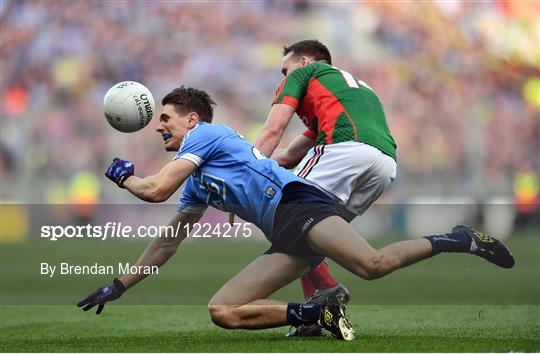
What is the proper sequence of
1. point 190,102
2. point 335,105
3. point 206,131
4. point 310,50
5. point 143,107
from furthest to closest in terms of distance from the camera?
point 310,50 < point 143,107 < point 335,105 < point 190,102 < point 206,131

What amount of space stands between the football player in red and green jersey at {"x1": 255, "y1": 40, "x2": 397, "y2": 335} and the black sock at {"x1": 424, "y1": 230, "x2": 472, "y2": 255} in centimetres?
64

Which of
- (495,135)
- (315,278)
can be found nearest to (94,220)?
(495,135)

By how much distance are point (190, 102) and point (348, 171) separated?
1.14 m

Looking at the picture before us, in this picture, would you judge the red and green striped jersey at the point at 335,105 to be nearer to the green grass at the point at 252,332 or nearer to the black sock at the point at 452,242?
the black sock at the point at 452,242

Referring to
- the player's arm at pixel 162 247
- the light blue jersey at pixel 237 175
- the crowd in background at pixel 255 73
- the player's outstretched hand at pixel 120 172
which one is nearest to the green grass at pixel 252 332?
the player's arm at pixel 162 247

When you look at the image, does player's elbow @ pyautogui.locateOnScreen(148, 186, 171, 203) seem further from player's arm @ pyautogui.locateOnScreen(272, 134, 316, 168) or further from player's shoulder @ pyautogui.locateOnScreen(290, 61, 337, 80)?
player's arm @ pyautogui.locateOnScreen(272, 134, 316, 168)

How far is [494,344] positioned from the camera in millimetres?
6137

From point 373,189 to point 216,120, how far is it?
21.0 meters

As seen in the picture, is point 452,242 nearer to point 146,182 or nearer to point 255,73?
point 146,182

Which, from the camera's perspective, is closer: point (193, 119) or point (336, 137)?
point (193, 119)

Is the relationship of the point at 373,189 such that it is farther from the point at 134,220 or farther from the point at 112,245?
the point at 134,220

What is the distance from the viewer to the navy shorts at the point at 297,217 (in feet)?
21.0

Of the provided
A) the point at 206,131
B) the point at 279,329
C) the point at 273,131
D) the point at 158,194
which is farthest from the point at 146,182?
the point at 279,329

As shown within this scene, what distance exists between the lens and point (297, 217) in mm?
6398
